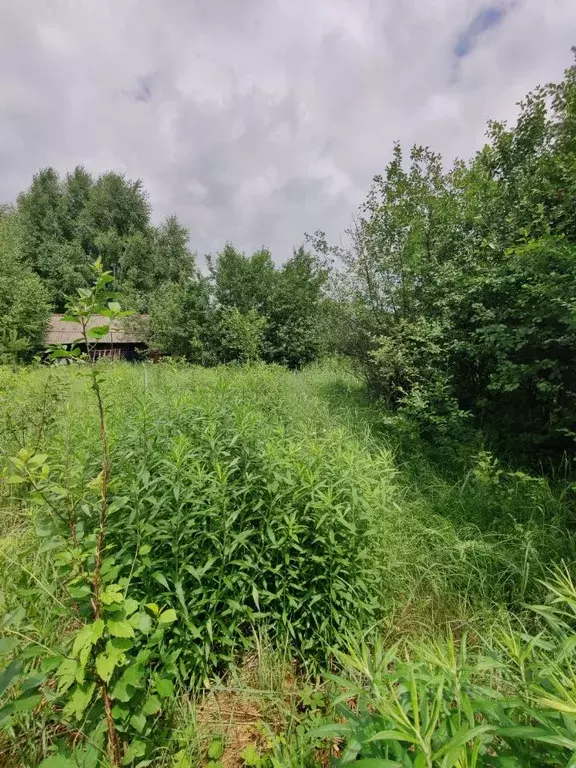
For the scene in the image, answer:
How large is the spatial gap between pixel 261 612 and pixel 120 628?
3.01ft

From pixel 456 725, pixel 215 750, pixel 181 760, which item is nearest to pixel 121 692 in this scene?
pixel 181 760

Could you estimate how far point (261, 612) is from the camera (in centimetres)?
182

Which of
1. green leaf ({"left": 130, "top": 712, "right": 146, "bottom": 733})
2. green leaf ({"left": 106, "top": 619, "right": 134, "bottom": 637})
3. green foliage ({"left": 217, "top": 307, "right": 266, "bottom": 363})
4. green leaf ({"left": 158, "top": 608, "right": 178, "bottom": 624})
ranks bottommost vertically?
green leaf ({"left": 130, "top": 712, "right": 146, "bottom": 733})

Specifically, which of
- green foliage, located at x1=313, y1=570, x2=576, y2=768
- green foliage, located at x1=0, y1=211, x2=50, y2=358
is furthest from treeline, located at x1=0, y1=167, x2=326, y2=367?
green foliage, located at x1=313, y1=570, x2=576, y2=768

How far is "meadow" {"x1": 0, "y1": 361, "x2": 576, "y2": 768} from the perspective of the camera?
931mm

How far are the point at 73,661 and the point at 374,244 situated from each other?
5.68m

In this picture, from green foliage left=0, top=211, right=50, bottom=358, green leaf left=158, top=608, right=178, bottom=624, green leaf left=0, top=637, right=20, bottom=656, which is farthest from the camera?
green foliage left=0, top=211, right=50, bottom=358

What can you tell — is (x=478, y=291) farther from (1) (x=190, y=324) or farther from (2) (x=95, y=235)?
(2) (x=95, y=235)

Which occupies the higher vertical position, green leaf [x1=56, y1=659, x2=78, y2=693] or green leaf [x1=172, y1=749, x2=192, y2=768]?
green leaf [x1=56, y1=659, x2=78, y2=693]

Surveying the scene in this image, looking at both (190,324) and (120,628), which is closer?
(120,628)

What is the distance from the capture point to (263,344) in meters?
13.4

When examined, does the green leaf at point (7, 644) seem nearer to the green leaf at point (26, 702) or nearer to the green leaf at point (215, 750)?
the green leaf at point (26, 702)

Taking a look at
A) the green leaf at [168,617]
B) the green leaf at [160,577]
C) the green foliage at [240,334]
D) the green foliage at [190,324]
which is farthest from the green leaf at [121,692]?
the green foliage at [190,324]

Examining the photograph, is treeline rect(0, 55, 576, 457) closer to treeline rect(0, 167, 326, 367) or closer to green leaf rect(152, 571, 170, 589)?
treeline rect(0, 167, 326, 367)
